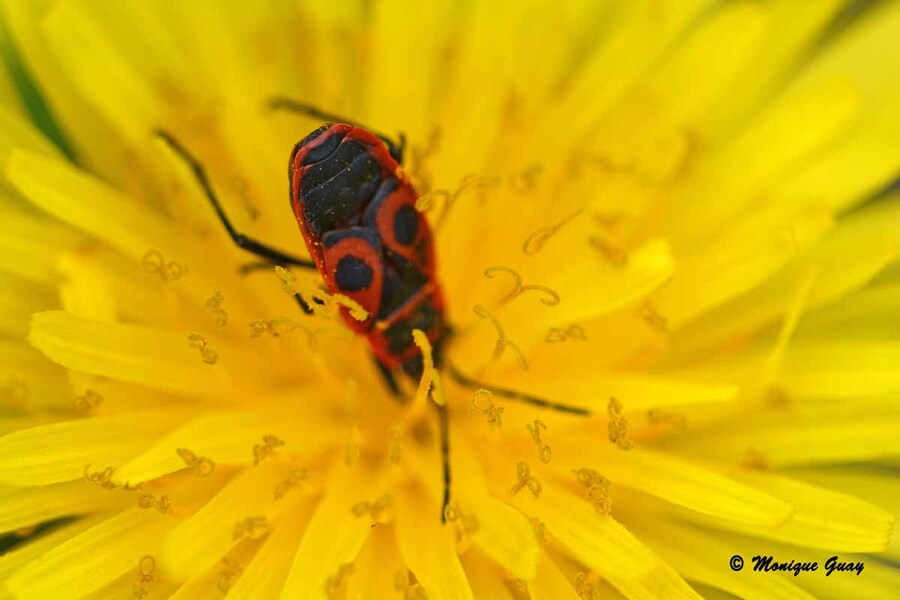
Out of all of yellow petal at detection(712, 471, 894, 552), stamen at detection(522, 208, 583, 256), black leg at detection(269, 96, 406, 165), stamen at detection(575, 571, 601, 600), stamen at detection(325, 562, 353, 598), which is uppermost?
black leg at detection(269, 96, 406, 165)

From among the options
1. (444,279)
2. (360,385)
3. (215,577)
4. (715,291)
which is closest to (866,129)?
(715,291)

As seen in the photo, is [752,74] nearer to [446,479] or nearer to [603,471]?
[603,471]

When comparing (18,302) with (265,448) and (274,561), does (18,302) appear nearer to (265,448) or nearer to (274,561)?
(265,448)

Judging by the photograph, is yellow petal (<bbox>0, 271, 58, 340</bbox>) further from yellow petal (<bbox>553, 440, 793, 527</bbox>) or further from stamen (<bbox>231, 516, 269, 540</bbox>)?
yellow petal (<bbox>553, 440, 793, 527</bbox>)

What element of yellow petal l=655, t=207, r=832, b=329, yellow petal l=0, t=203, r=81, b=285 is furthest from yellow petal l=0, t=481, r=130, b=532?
yellow petal l=655, t=207, r=832, b=329

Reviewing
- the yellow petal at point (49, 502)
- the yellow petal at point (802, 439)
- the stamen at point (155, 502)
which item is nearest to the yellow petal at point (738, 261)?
the yellow petal at point (802, 439)

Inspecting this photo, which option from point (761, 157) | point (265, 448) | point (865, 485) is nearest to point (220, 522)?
point (265, 448)

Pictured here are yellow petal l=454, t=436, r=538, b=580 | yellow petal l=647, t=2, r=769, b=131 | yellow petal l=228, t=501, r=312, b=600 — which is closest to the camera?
yellow petal l=454, t=436, r=538, b=580
